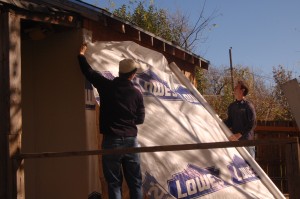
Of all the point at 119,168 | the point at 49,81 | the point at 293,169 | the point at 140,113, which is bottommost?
the point at 119,168

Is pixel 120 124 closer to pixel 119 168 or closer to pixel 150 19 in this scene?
pixel 119 168

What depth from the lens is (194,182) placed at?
5453mm

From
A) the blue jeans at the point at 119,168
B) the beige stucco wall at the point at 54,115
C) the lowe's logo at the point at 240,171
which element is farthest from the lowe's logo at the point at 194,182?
the beige stucco wall at the point at 54,115

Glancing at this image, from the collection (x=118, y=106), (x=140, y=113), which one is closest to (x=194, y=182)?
(x=140, y=113)

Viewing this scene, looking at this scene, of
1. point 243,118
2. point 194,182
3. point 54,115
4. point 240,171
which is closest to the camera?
point 194,182

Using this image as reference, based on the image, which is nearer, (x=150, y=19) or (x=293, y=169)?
(x=293, y=169)

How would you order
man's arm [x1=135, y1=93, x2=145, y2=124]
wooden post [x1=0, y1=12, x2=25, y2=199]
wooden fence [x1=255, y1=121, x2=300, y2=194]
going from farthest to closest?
wooden fence [x1=255, y1=121, x2=300, y2=194] → man's arm [x1=135, y1=93, x2=145, y2=124] → wooden post [x1=0, y1=12, x2=25, y2=199]

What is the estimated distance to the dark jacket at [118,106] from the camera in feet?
15.0

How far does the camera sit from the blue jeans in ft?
14.9

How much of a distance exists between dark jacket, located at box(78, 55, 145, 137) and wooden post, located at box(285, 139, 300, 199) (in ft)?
6.10

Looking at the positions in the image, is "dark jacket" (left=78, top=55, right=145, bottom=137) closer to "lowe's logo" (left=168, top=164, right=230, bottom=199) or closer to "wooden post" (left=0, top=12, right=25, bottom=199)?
"wooden post" (left=0, top=12, right=25, bottom=199)

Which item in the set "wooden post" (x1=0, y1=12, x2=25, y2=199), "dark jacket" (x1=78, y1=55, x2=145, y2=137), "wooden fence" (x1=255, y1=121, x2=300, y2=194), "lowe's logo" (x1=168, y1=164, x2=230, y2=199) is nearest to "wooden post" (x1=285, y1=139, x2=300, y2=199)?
"dark jacket" (x1=78, y1=55, x2=145, y2=137)

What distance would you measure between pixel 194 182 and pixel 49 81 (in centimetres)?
227

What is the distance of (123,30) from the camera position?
241 inches
